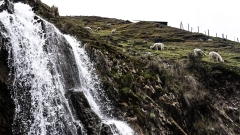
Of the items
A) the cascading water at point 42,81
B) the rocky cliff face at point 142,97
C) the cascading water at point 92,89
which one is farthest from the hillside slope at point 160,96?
the cascading water at point 42,81

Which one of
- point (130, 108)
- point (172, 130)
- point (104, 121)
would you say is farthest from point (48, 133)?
point (172, 130)

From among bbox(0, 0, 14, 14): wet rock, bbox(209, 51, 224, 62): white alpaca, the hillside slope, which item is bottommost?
→ the hillside slope

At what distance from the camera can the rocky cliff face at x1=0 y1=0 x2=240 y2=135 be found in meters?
16.9

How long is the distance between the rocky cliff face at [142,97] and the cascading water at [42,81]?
17.2 inches

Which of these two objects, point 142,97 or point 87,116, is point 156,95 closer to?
point 142,97

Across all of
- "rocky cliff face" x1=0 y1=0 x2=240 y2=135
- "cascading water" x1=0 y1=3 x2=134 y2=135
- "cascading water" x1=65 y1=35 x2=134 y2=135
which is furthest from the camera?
"cascading water" x1=65 y1=35 x2=134 y2=135

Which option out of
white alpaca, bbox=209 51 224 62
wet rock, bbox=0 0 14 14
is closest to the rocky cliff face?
wet rock, bbox=0 0 14 14

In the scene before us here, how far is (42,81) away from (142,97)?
680 cm

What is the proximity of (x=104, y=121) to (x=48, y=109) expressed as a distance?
3029 mm

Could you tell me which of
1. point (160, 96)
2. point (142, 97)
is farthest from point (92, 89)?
point (160, 96)

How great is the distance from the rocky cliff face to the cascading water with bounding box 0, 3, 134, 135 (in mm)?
436

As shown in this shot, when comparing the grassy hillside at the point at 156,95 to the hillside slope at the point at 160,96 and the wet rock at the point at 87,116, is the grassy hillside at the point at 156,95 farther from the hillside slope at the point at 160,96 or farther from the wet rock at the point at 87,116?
the wet rock at the point at 87,116

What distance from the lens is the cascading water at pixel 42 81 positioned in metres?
15.7

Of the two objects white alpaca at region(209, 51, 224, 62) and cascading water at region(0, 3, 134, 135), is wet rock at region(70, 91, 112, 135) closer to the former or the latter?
cascading water at region(0, 3, 134, 135)
